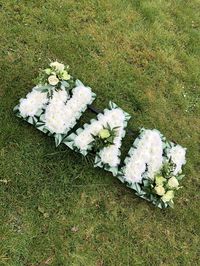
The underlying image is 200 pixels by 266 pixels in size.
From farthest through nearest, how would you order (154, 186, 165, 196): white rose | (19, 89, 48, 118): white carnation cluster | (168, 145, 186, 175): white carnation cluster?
(168, 145, 186, 175): white carnation cluster
(19, 89, 48, 118): white carnation cluster
(154, 186, 165, 196): white rose

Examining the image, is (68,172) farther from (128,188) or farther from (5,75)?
(5,75)

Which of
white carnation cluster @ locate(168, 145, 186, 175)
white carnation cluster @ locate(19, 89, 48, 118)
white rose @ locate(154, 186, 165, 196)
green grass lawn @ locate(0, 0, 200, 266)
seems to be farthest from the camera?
white carnation cluster @ locate(168, 145, 186, 175)

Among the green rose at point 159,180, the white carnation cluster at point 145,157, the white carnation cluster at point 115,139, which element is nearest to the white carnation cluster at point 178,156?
the white carnation cluster at point 145,157

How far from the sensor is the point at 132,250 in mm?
4508

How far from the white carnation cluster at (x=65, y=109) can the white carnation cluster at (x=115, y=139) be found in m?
0.18

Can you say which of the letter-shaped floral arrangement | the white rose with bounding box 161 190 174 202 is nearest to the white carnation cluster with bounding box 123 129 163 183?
the letter-shaped floral arrangement

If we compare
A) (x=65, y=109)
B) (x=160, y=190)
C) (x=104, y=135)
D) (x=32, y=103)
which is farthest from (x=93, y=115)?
(x=160, y=190)

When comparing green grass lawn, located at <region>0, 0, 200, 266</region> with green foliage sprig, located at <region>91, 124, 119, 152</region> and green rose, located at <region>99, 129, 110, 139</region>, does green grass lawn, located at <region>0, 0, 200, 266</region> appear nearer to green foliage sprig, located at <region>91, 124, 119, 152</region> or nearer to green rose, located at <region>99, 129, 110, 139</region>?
green foliage sprig, located at <region>91, 124, 119, 152</region>

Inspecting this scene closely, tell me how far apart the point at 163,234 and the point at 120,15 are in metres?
2.92

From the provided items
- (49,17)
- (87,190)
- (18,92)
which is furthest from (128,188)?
(49,17)

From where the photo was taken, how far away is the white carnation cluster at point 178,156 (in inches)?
191

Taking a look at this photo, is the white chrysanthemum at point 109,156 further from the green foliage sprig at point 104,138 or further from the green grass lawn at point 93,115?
the green grass lawn at point 93,115

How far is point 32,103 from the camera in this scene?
471cm

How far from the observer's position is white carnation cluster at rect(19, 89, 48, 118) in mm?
4684
